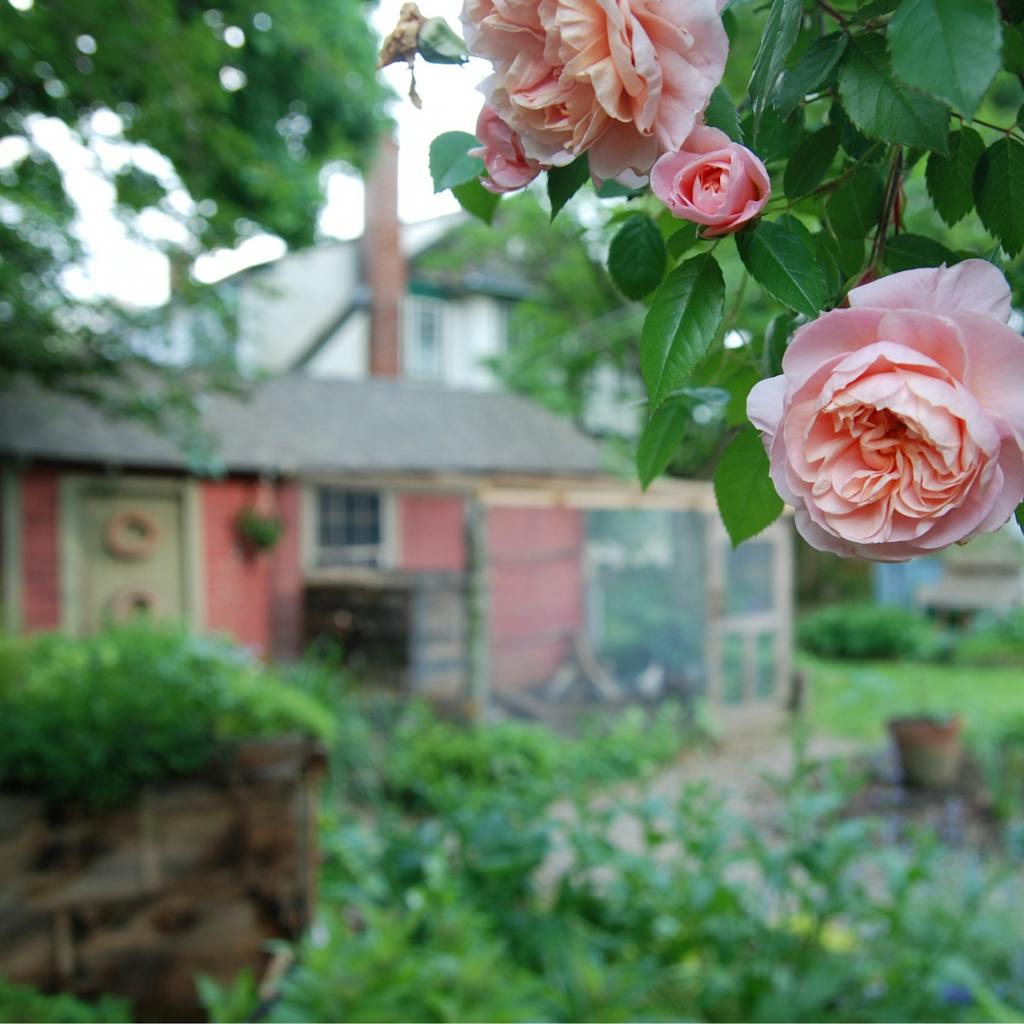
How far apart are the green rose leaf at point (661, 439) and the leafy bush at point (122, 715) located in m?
2.41

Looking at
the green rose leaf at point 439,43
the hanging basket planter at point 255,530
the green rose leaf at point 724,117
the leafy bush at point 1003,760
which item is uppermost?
the green rose leaf at point 439,43

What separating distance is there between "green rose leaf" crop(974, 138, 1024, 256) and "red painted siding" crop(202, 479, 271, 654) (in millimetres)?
8838

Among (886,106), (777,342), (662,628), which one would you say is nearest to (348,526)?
(662,628)

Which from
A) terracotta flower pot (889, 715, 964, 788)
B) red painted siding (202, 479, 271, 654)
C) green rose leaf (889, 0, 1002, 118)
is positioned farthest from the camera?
red painted siding (202, 479, 271, 654)

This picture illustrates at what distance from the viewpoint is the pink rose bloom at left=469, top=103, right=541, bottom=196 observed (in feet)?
1.89

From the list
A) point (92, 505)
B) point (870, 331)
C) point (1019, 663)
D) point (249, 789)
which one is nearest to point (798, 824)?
point (249, 789)

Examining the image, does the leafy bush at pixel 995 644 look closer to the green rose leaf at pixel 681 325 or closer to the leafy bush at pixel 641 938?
the leafy bush at pixel 641 938

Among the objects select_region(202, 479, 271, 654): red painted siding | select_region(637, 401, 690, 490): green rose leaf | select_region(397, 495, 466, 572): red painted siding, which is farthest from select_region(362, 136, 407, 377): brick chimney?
select_region(637, 401, 690, 490): green rose leaf

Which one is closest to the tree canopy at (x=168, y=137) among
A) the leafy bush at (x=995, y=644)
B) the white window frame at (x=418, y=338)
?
the white window frame at (x=418, y=338)

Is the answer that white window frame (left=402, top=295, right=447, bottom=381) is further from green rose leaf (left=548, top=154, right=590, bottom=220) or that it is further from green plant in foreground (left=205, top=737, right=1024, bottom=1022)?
green rose leaf (left=548, top=154, right=590, bottom=220)

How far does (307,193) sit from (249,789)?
9.77ft

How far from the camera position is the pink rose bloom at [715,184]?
0.46 m

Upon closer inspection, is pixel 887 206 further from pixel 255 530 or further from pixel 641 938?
pixel 255 530

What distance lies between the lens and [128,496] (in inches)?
333
